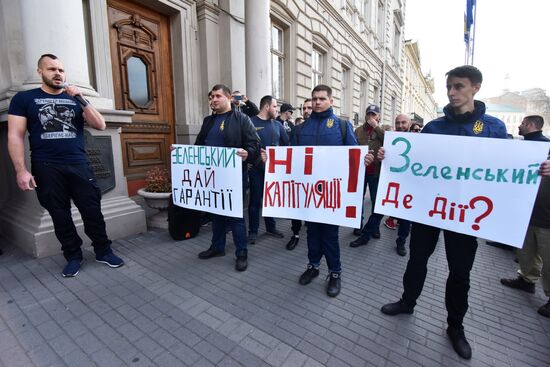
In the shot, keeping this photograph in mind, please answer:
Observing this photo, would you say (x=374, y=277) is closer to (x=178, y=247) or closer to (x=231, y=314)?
(x=231, y=314)

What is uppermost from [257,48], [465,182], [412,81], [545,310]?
[412,81]

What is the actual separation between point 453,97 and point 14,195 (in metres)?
5.27

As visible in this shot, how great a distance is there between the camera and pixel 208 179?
337cm

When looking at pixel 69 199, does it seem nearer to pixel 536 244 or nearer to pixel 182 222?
pixel 182 222

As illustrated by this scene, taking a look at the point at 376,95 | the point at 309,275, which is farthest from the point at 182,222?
the point at 376,95

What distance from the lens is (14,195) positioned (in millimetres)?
4004

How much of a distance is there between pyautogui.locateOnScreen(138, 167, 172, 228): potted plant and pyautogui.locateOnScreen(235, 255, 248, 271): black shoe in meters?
1.74

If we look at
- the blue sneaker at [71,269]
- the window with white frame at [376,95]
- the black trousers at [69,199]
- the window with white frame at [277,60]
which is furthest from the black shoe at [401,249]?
the window with white frame at [376,95]

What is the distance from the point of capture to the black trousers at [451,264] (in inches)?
84.1

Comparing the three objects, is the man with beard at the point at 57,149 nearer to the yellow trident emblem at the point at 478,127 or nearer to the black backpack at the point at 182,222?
the black backpack at the point at 182,222

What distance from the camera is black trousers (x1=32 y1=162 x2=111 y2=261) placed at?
114 inches

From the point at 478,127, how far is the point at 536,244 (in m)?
1.87

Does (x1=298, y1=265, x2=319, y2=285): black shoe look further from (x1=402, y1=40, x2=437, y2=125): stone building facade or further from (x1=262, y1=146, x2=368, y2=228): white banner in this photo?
(x1=402, y1=40, x2=437, y2=125): stone building facade

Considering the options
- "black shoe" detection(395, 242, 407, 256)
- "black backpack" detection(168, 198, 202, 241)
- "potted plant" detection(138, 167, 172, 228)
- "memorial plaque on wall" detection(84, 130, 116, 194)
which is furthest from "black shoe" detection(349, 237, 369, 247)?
"memorial plaque on wall" detection(84, 130, 116, 194)
